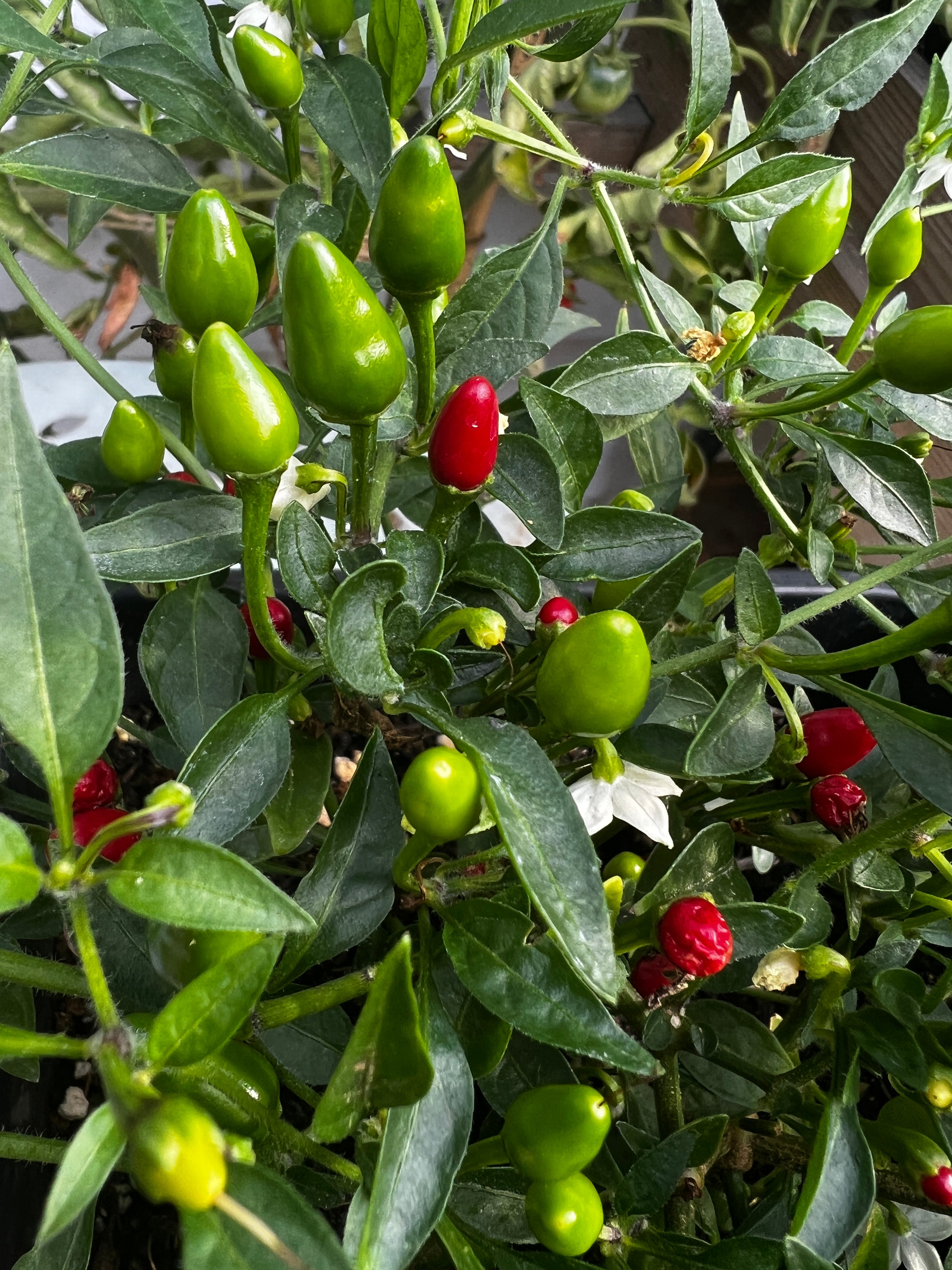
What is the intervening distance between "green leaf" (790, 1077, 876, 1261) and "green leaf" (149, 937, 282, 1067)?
182mm

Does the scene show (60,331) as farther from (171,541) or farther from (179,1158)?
(179,1158)

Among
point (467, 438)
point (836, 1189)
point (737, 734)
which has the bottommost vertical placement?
point (836, 1189)

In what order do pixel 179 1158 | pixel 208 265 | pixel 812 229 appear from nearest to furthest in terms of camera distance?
pixel 179 1158 < pixel 208 265 < pixel 812 229

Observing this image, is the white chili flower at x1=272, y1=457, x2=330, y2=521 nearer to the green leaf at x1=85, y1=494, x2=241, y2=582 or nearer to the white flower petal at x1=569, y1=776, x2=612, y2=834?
the green leaf at x1=85, y1=494, x2=241, y2=582

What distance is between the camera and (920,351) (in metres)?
0.29

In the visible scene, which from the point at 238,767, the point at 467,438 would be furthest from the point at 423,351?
the point at 238,767

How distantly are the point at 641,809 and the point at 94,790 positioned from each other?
23 cm

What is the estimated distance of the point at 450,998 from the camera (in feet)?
1.10

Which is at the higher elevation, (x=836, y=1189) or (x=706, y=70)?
(x=706, y=70)

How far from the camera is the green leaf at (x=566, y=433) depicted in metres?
0.34

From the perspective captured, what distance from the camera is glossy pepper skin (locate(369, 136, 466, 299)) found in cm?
25

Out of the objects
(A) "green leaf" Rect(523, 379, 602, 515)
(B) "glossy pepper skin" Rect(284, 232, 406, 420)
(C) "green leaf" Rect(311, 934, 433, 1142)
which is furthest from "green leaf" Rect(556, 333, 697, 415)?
(C) "green leaf" Rect(311, 934, 433, 1142)

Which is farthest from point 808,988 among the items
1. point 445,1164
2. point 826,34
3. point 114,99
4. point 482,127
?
point 826,34

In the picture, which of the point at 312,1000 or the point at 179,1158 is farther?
the point at 312,1000
